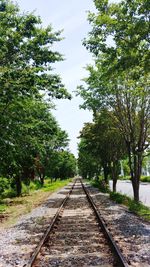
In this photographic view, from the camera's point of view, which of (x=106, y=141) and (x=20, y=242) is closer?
(x=20, y=242)

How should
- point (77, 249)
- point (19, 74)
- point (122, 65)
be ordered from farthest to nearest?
point (19, 74)
point (122, 65)
point (77, 249)

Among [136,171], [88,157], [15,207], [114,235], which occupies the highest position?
[88,157]

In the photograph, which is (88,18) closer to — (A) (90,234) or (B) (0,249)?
(A) (90,234)

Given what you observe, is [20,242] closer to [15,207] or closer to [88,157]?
[15,207]

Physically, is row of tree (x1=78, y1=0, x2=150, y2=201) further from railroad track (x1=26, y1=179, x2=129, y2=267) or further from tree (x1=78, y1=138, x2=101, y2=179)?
tree (x1=78, y1=138, x2=101, y2=179)

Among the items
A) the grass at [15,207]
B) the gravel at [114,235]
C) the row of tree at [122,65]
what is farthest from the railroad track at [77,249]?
the row of tree at [122,65]

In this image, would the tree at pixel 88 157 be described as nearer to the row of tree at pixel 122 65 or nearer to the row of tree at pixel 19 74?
the row of tree at pixel 122 65

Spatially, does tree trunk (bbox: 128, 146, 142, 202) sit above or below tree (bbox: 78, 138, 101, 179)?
below

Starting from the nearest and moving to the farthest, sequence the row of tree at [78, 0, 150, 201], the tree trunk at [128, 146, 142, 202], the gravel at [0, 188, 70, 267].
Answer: the gravel at [0, 188, 70, 267], the row of tree at [78, 0, 150, 201], the tree trunk at [128, 146, 142, 202]

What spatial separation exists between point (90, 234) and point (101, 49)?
266 inches

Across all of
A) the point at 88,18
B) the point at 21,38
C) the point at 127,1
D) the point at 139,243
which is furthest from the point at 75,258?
the point at 21,38

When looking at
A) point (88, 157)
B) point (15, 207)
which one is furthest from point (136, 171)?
point (88, 157)

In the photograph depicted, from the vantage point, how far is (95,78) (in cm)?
2358

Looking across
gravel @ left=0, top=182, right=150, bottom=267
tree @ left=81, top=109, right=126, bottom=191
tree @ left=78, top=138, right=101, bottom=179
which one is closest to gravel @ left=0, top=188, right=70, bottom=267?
gravel @ left=0, top=182, right=150, bottom=267
